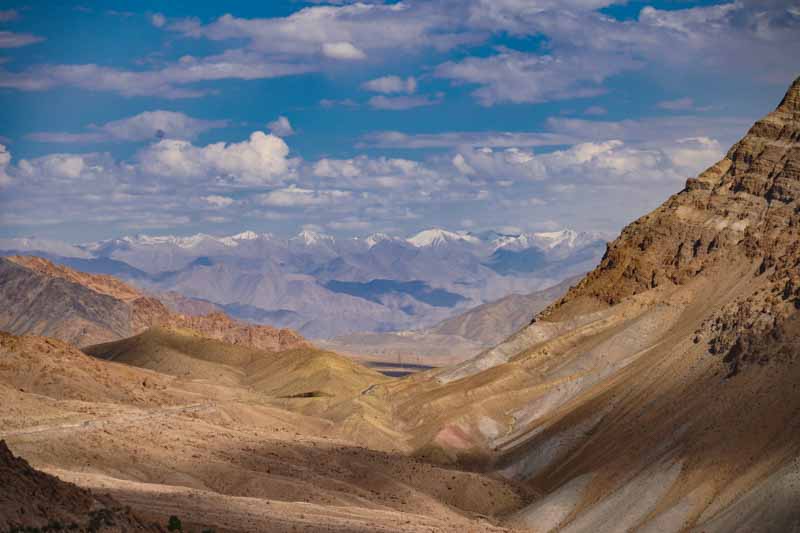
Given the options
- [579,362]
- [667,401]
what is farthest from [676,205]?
[667,401]

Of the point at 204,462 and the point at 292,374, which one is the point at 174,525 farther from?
the point at 292,374

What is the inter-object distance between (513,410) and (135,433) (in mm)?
52454

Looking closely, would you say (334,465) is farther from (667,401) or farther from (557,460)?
(667,401)

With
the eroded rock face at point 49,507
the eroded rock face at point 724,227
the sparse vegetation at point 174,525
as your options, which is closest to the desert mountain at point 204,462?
the eroded rock face at point 49,507

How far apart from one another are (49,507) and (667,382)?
59.9 meters

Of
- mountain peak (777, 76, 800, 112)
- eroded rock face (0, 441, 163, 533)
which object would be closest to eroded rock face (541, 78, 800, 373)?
mountain peak (777, 76, 800, 112)

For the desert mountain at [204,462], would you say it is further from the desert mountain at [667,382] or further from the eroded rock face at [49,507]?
the desert mountain at [667,382]

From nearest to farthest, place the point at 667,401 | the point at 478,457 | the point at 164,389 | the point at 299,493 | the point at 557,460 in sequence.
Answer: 1. the point at 299,493
2. the point at 667,401
3. the point at 557,460
4. the point at 478,457
5. the point at 164,389

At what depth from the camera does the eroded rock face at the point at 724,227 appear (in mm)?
126250

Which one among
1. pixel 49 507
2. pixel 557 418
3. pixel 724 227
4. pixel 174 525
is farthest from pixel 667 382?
pixel 49 507

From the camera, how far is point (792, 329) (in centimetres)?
8025

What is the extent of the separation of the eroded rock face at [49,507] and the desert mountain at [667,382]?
32141 millimetres

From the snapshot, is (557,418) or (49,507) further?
(557,418)

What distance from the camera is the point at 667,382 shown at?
300 ft
